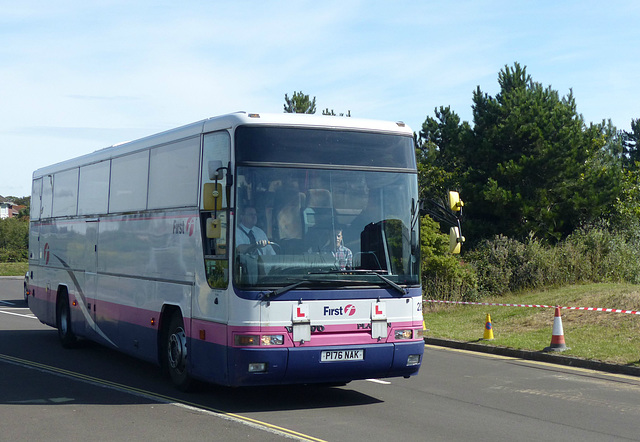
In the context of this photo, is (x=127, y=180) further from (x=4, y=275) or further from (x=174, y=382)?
(x=4, y=275)

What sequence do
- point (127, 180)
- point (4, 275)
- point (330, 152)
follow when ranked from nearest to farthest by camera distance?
point (330, 152) < point (127, 180) < point (4, 275)

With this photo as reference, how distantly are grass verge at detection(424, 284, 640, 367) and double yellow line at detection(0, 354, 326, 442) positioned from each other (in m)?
7.23

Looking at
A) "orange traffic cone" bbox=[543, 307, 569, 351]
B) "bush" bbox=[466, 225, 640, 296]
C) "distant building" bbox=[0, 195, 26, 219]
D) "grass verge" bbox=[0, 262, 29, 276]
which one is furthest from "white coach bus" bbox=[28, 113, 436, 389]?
"distant building" bbox=[0, 195, 26, 219]

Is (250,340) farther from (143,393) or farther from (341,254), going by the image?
(143,393)

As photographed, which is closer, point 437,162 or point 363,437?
point 363,437

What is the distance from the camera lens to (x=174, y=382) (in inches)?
416

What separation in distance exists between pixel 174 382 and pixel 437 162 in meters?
40.8

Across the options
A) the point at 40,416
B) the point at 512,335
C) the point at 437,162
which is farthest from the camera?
the point at 437,162

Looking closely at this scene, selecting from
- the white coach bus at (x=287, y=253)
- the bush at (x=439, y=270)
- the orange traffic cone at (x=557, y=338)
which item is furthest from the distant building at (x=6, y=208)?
the white coach bus at (x=287, y=253)

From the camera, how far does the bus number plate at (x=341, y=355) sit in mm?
9117

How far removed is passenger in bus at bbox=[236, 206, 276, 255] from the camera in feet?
29.6

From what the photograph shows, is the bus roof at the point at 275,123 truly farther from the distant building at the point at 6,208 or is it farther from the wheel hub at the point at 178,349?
the distant building at the point at 6,208

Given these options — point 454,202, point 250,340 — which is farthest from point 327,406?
point 454,202

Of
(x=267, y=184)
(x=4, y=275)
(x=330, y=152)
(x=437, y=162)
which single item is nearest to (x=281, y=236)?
(x=267, y=184)
